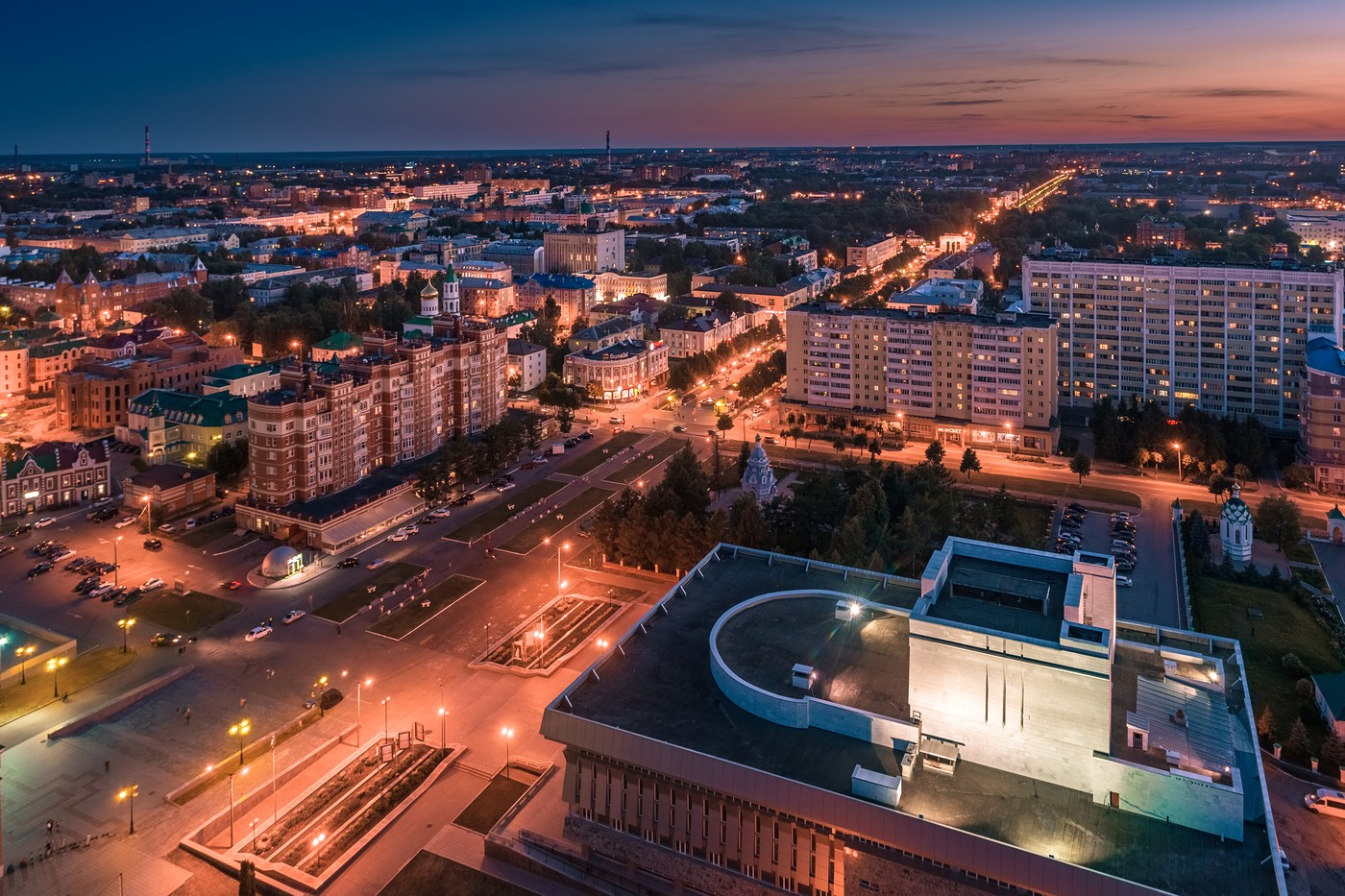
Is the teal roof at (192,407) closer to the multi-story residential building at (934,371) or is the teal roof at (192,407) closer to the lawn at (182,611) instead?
the lawn at (182,611)

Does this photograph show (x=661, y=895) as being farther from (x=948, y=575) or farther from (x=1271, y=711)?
(x=1271, y=711)

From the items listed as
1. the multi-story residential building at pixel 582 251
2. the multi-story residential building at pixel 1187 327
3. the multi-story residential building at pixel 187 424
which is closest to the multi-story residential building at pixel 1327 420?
the multi-story residential building at pixel 1187 327

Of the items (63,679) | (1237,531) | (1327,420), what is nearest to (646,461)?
(1237,531)

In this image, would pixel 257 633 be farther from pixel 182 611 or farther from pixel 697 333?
pixel 697 333

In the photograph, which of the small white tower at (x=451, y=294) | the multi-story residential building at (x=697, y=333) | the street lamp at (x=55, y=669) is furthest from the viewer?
the multi-story residential building at (x=697, y=333)

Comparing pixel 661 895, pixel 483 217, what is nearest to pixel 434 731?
pixel 661 895

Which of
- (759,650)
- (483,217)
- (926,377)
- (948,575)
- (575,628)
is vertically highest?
(483,217)
